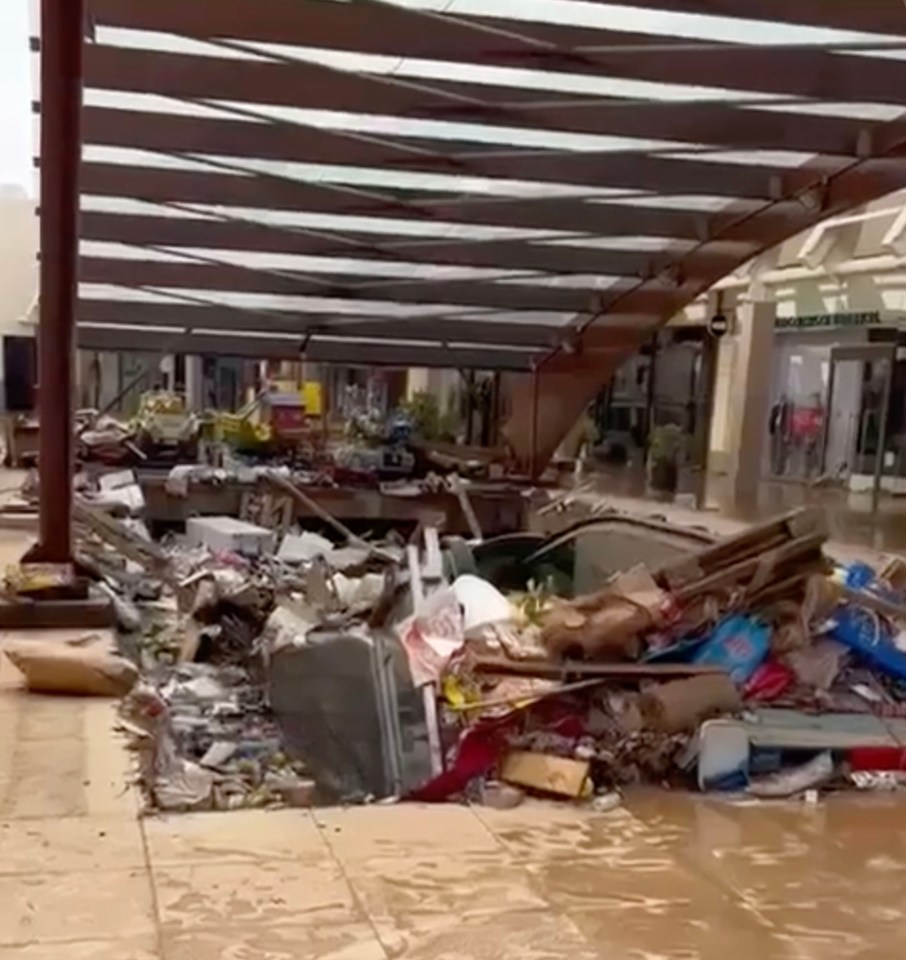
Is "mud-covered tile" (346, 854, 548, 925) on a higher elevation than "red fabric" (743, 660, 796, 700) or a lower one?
lower

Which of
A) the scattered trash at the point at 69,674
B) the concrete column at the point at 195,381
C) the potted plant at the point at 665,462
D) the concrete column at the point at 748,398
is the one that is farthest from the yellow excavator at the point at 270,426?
the scattered trash at the point at 69,674

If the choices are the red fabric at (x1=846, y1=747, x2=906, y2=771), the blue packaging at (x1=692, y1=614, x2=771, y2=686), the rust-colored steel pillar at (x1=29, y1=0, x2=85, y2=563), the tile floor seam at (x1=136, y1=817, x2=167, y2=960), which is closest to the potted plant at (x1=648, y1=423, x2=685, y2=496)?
the rust-colored steel pillar at (x1=29, y1=0, x2=85, y2=563)

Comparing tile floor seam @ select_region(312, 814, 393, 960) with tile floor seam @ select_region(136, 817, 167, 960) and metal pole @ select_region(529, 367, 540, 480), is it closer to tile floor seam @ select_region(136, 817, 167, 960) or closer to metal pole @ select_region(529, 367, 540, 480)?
tile floor seam @ select_region(136, 817, 167, 960)

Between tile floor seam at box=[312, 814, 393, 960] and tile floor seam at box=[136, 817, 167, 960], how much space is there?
1.53ft

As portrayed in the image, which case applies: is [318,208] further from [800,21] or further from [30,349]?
[30,349]

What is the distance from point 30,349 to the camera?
82.7ft

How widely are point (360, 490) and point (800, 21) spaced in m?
8.04

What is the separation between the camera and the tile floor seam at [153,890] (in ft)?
8.68

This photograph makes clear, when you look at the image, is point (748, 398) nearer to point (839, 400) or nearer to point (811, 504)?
point (811, 504)

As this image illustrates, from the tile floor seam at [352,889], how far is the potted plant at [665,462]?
11.7m

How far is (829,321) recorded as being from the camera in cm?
1688

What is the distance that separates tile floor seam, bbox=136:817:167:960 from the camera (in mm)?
2646

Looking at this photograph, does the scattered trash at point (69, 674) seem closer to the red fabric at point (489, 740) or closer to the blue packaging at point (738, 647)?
the red fabric at point (489, 740)

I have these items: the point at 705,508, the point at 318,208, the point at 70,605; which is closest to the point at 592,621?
the point at 70,605
